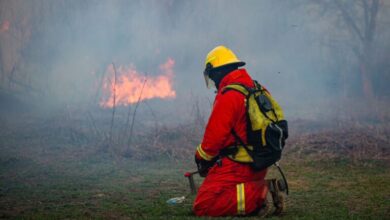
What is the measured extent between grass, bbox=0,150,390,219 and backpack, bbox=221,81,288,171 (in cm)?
70

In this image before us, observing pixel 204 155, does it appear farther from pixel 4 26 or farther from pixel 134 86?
pixel 4 26

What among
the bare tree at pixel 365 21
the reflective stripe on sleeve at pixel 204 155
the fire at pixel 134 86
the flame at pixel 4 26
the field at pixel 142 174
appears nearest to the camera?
the reflective stripe on sleeve at pixel 204 155

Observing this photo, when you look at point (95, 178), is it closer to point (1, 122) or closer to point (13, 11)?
point (1, 122)

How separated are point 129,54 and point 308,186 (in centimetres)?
1512

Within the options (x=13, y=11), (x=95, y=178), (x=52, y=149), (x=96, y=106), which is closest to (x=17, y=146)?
(x=52, y=149)

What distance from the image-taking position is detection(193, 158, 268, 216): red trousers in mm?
4449

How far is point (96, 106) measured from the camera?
17484mm

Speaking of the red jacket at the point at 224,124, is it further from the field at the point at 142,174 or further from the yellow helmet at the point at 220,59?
the field at the point at 142,174

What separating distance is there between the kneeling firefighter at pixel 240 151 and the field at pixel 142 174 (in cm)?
32

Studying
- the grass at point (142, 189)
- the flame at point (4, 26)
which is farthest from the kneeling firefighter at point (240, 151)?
the flame at point (4, 26)

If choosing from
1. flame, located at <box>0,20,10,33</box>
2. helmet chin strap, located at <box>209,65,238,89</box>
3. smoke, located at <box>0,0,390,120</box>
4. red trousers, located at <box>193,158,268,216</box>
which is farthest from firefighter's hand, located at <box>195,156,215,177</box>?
flame, located at <box>0,20,10,33</box>

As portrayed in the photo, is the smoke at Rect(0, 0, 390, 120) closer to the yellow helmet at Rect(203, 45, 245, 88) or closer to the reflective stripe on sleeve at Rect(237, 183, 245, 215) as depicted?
the yellow helmet at Rect(203, 45, 245, 88)

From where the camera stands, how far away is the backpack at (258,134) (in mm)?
4406

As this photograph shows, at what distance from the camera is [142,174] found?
8.20 meters
